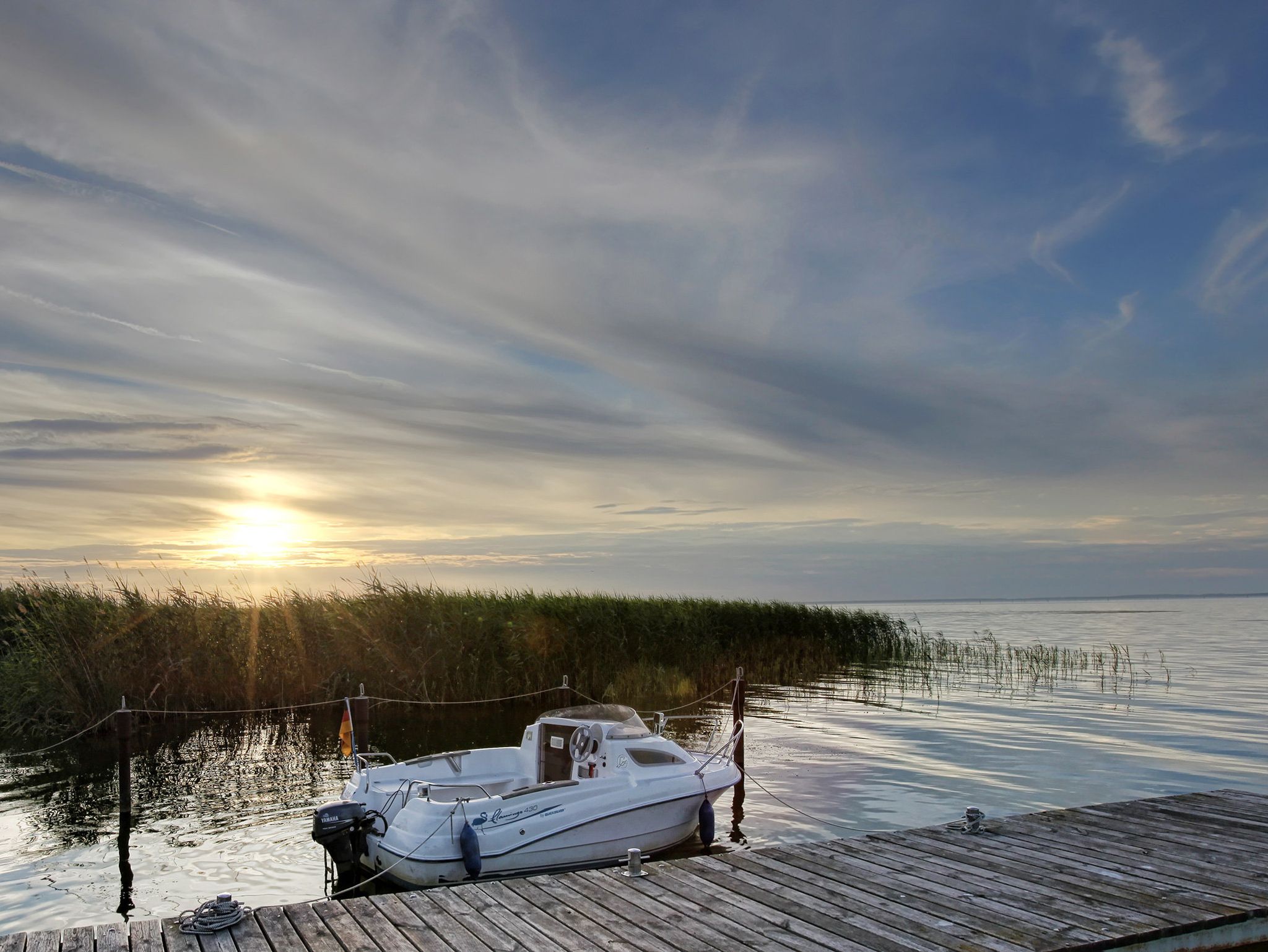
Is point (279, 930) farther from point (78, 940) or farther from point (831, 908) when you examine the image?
point (831, 908)

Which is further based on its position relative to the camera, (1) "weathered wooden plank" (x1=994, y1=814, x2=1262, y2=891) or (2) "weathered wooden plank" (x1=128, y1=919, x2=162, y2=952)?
(1) "weathered wooden plank" (x1=994, y1=814, x2=1262, y2=891)

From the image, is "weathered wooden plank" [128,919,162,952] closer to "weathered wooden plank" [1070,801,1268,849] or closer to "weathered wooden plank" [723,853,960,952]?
"weathered wooden plank" [723,853,960,952]

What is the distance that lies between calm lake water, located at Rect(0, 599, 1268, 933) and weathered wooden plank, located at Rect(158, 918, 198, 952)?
3501 millimetres

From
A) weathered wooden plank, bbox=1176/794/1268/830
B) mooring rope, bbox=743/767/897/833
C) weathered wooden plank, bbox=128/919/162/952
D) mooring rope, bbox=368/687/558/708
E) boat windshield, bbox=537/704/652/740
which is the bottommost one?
mooring rope, bbox=743/767/897/833

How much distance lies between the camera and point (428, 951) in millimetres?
6906

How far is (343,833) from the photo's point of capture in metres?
11.1

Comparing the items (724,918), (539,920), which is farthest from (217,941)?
(724,918)

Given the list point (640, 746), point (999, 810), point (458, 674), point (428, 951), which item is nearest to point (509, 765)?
point (640, 746)

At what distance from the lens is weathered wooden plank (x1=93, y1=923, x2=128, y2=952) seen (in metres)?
6.90

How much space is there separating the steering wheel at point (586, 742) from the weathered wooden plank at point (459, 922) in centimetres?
405

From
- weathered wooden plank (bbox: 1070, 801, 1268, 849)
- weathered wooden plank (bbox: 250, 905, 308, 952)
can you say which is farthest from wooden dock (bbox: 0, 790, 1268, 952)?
weathered wooden plank (bbox: 1070, 801, 1268, 849)

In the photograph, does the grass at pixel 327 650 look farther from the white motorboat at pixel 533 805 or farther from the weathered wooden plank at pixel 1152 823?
the weathered wooden plank at pixel 1152 823

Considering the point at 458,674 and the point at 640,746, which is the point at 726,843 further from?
the point at 458,674

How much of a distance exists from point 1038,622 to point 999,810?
250ft
